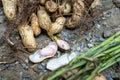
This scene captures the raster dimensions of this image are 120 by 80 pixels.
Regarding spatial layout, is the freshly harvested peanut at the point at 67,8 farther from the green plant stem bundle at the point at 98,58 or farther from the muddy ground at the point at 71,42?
the green plant stem bundle at the point at 98,58

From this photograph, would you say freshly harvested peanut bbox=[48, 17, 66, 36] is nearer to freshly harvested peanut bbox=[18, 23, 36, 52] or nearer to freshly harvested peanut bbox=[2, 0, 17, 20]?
freshly harvested peanut bbox=[18, 23, 36, 52]

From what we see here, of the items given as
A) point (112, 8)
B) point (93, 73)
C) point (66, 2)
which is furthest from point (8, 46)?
point (112, 8)

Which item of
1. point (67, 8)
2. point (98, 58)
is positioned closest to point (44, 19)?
point (67, 8)

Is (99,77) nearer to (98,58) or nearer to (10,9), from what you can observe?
(98,58)

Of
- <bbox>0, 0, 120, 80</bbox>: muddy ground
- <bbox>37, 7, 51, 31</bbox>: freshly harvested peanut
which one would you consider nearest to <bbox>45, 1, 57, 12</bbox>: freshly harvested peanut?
<bbox>37, 7, 51, 31</bbox>: freshly harvested peanut

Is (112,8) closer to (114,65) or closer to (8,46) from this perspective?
(114,65)
